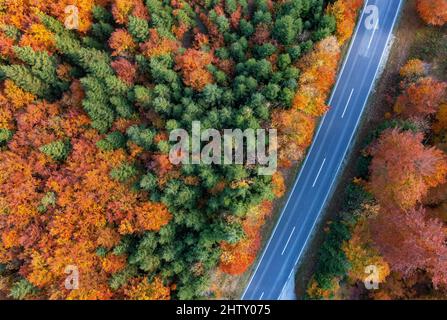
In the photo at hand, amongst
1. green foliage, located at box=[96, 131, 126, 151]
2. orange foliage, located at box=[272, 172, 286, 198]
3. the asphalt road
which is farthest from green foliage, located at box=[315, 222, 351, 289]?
→ green foliage, located at box=[96, 131, 126, 151]

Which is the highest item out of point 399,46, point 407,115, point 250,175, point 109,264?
point 399,46

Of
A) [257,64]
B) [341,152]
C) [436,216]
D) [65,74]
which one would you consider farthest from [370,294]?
[65,74]

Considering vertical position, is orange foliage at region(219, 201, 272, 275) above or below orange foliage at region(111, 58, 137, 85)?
below

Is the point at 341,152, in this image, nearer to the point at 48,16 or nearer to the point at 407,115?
the point at 407,115

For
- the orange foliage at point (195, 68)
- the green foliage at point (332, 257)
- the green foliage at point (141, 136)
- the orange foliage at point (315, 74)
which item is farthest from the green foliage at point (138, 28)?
the green foliage at point (332, 257)

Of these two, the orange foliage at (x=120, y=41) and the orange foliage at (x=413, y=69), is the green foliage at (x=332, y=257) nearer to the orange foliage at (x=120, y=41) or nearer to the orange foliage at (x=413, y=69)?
the orange foliage at (x=413, y=69)

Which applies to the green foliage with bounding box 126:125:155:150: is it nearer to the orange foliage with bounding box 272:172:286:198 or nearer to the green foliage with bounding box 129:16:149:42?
the green foliage with bounding box 129:16:149:42

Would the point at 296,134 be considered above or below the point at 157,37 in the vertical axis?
below
